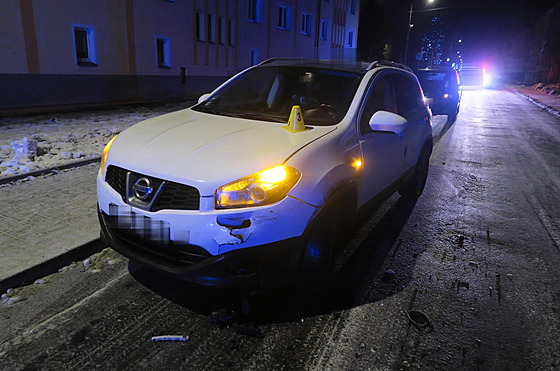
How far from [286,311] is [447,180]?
15.6ft

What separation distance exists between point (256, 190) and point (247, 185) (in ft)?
0.21

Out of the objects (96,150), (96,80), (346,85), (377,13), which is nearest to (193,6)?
(96,80)

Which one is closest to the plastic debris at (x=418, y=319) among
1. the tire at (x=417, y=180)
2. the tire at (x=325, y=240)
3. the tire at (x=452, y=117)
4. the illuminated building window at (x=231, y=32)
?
the tire at (x=325, y=240)

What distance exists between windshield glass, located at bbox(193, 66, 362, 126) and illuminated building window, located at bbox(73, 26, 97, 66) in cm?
1297

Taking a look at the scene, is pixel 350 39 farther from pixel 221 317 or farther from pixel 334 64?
pixel 221 317

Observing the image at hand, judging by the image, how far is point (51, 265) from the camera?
3436 mm

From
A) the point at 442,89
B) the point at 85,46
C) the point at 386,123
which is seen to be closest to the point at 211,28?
the point at 85,46

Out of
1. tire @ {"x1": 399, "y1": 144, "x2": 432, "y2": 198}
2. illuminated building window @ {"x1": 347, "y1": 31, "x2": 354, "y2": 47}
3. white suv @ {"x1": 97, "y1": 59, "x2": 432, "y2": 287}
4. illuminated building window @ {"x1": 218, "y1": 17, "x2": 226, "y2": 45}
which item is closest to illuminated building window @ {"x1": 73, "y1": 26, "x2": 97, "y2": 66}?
illuminated building window @ {"x1": 218, "y1": 17, "x2": 226, "y2": 45}

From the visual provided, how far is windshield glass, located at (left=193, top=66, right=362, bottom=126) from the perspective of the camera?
3.65 meters

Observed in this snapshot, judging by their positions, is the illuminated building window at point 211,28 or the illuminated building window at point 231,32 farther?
the illuminated building window at point 231,32

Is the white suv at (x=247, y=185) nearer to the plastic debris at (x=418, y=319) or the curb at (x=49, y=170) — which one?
the plastic debris at (x=418, y=319)

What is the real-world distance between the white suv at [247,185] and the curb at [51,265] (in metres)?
0.77

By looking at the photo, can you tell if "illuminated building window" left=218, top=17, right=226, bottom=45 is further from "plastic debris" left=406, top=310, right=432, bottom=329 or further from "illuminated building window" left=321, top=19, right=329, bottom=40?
"plastic debris" left=406, top=310, right=432, bottom=329

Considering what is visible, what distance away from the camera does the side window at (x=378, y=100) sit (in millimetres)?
3649
